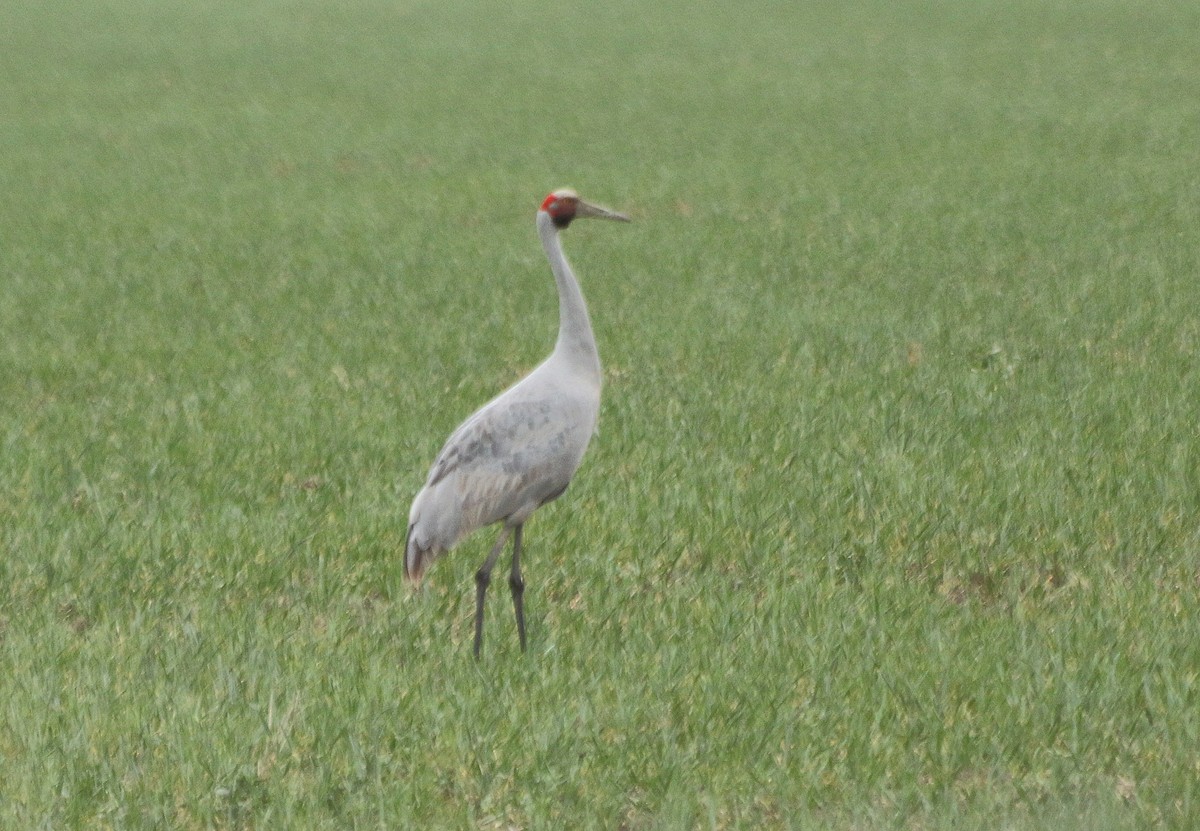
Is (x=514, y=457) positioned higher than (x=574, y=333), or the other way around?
(x=574, y=333)

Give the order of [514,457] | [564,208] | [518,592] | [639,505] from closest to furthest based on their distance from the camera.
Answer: [514,457] → [518,592] → [564,208] → [639,505]

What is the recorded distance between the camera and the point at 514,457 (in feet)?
19.4

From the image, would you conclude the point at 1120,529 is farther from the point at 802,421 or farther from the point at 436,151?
the point at 436,151

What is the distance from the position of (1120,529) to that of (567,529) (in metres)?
2.36

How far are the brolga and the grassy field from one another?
0.36 metres

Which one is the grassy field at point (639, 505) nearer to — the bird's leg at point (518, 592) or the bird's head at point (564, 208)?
the bird's leg at point (518, 592)

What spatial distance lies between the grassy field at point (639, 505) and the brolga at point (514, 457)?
364 mm

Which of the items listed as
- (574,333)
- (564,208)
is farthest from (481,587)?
(564,208)

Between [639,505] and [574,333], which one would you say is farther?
[639,505]

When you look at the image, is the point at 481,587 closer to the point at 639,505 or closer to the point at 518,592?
the point at 518,592

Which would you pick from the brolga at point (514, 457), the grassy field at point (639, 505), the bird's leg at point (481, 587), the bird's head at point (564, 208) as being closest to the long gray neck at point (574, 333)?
the brolga at point (514, 457)

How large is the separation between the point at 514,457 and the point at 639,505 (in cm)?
184

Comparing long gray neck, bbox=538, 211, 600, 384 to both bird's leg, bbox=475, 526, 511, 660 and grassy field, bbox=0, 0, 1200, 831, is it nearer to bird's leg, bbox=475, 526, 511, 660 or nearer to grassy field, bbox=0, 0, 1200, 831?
bird's leg, bbox=475, 526, 511, 660

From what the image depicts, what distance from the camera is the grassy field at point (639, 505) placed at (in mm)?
4945
